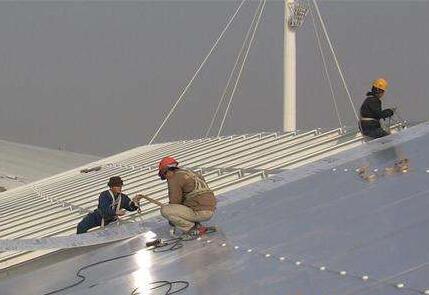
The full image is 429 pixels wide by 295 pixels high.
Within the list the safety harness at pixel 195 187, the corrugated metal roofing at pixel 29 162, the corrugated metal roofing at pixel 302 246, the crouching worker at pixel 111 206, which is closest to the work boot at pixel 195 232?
the corrugated metal roofing at pixel 302 246

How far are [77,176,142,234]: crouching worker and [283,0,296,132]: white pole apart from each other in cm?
1464

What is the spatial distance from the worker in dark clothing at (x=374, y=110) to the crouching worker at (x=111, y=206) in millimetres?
4664

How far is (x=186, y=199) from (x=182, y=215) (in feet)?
0.66

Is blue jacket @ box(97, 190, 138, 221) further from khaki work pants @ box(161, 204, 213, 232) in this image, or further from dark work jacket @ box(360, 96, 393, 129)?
dark work jacket @ box(360, 96, 393, 129)

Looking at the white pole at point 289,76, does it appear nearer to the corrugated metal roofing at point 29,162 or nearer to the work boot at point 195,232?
the corrugated metal roofing at point 29,162

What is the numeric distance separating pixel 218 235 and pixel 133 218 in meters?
3.41

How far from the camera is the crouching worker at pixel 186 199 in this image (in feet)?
27.1

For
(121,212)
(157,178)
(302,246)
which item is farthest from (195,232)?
(157,178)

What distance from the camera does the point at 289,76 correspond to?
1002 inches

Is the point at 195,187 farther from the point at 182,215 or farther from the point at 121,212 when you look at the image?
the point at 121,212

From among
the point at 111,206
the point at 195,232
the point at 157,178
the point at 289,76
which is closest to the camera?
the point at 195,232

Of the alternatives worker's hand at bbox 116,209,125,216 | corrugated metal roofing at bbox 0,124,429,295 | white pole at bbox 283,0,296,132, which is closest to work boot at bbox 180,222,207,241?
corrugated metal roofing at bbox 0,124,429,295

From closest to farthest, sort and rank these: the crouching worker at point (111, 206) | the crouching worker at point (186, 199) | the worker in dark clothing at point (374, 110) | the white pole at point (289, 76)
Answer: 1. the crouching worker at point (186, 199)
2. the crouching worker at point (111, 206)
3. the worker in dark clothing at point (374, 110)
4. the white pole at point (289, 76)

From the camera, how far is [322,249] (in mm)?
6371
